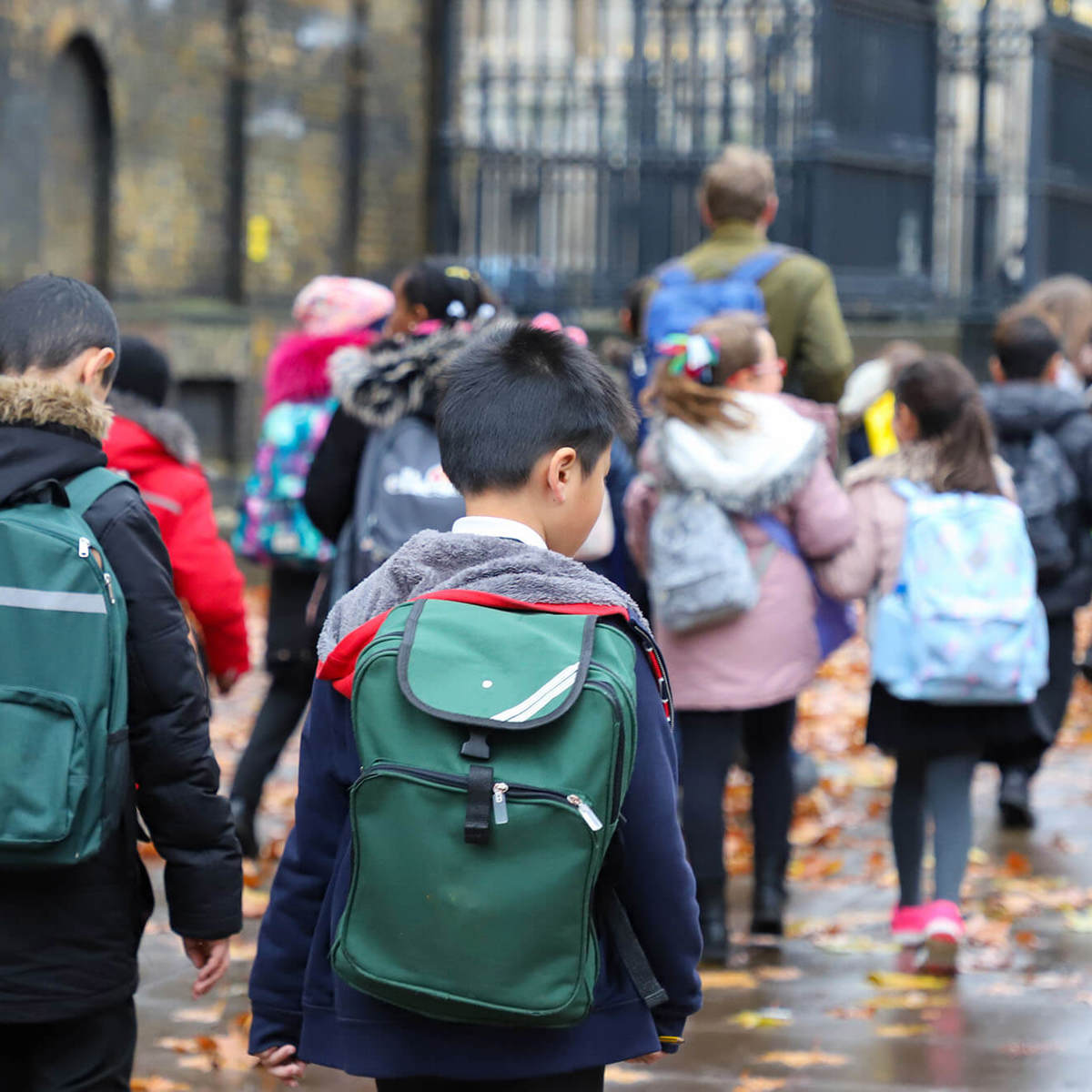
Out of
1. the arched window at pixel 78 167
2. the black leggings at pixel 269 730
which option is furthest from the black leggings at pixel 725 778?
the arched window at pixel 78 167

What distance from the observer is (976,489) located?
5391 mm

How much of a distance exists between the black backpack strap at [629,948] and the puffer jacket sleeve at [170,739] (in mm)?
899

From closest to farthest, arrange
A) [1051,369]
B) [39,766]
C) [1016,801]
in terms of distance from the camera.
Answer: [39,766], [1051,369], [1016,801]

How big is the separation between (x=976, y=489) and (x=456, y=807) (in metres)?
3.41

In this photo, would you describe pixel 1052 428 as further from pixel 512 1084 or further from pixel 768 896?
pixel 512 1084

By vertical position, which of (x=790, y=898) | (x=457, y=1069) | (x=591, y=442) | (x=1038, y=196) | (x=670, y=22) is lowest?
(x=790, y=898)

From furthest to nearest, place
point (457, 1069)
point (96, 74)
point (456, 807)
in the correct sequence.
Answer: point (96, 74) → point (457, 1069) → point (456, 807)

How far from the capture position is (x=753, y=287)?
6.88 m

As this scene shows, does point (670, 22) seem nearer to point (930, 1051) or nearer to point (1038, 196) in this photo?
point (1038, 196)

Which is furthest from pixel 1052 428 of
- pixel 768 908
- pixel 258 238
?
pixel 258 238

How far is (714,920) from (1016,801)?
2.17 meters

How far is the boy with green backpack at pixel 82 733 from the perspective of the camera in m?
2.90

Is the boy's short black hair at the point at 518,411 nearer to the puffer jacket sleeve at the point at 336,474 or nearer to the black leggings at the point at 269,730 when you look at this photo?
the puffer jacket sleeve at the point at 336,474

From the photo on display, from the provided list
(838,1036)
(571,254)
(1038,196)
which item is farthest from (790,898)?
(1038,196)
